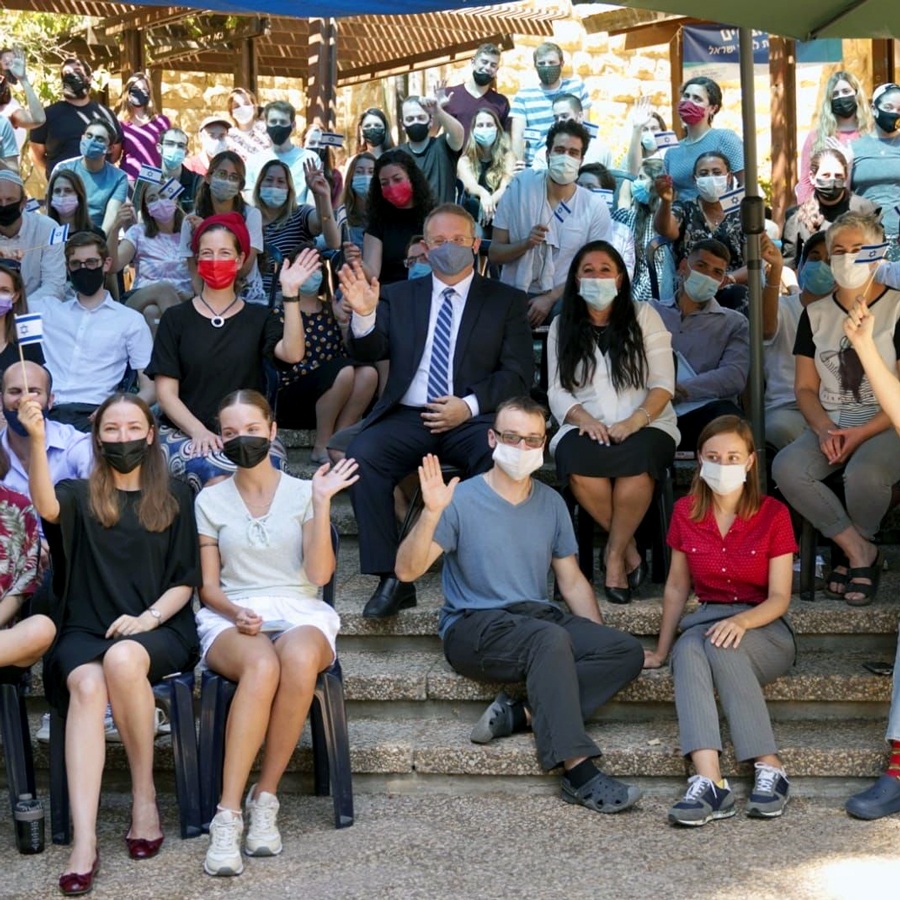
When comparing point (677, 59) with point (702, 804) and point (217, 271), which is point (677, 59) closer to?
point (217, 271)

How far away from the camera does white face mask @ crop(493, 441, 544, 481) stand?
5574 millimetres

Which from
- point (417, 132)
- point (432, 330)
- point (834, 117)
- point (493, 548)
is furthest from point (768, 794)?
point (834, 117)

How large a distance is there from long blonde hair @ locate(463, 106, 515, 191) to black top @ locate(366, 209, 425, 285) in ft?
4.18

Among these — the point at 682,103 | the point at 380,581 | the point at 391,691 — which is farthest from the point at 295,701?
the point at 682,103

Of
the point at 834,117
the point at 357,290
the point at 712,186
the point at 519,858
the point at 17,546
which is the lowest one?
the point at 519,858

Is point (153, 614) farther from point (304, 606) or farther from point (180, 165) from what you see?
point (180, 165)

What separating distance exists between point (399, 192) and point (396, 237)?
0.23m

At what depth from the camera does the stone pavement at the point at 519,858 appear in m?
4.54

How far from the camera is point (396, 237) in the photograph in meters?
8.35

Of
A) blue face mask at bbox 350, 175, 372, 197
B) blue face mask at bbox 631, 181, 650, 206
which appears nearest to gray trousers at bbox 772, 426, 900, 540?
blue face mask at bbox 631, 181, 650, 206

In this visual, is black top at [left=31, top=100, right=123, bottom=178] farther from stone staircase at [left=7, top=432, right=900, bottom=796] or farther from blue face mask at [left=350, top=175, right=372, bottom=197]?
stone staircase at [left=7, top=432, right=900, bottom=796]

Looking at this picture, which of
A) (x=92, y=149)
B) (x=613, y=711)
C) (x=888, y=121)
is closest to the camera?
(x=613, y=711)

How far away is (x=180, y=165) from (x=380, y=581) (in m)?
5.20

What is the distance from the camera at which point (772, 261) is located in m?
6.93
